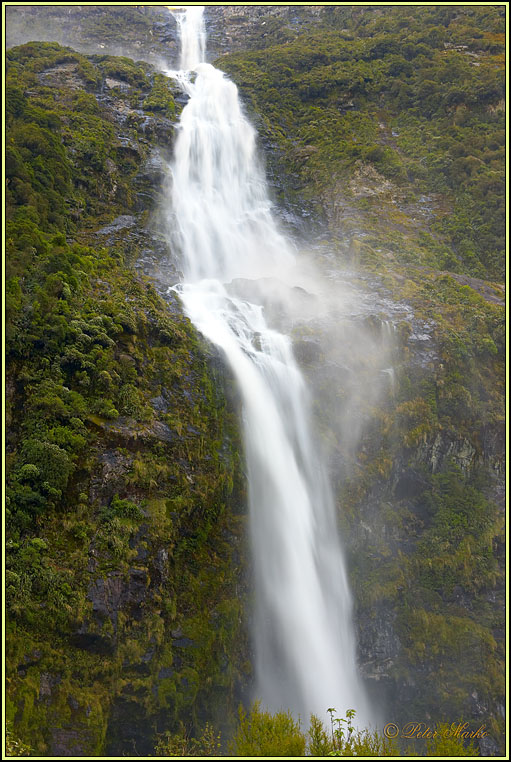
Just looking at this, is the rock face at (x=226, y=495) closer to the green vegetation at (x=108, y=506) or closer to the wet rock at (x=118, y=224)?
the green vegetation at (x=108, y=506)

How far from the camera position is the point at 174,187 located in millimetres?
29562

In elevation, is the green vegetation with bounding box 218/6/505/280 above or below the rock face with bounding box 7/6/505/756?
above

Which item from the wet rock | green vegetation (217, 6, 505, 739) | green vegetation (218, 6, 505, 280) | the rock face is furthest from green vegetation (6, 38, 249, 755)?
green vegetation (218, 6, 505, 280)

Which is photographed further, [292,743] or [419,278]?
[419,278]

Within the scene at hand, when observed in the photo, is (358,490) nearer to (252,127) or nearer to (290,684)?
(290,684)

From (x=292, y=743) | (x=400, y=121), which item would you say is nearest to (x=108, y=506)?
(x=292, y=743)

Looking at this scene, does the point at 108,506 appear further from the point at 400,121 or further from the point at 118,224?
the point at 400,121

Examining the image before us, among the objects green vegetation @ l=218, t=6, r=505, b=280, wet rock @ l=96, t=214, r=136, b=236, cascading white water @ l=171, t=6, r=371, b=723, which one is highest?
green vegetation @ l=218, t=6, r=505, b=280

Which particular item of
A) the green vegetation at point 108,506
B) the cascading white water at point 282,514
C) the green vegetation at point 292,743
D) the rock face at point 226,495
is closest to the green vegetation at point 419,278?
the rock face at point 226,495

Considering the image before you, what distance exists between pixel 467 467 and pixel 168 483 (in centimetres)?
1208

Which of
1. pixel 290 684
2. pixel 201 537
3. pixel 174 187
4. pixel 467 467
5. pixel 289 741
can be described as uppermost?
pixel 174 187

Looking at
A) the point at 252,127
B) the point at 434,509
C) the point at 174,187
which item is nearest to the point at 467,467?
the point at 434,509

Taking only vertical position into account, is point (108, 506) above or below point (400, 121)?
below

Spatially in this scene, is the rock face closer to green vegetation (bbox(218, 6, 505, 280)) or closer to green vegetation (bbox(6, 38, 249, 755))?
green vegetation (bbox(6, 38, 249, 755))
